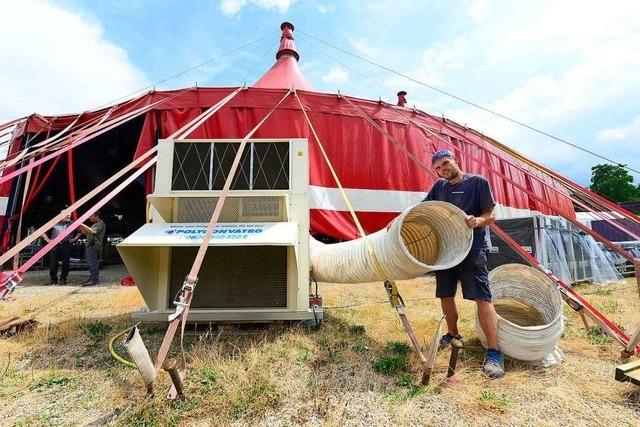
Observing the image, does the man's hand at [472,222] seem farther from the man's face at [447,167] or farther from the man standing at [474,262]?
the man's face at [447,167]

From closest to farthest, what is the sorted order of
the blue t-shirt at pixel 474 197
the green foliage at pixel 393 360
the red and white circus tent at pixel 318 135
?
1. the green foliage at pixel 393 360
2. the blue t-shirt at pixel 474 197
3. the red and white circus tent at pixel 318 135

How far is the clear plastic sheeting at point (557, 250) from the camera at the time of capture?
5.82 metres

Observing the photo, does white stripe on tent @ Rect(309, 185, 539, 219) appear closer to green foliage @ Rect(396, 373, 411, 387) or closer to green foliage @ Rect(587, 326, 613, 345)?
green foliage @ Rect(587, 326, 613, 345)

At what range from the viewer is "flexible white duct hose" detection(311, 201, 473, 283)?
2.44 metres

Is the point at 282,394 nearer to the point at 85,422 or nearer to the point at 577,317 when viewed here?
the point at 85,422

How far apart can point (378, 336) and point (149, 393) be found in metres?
1.99

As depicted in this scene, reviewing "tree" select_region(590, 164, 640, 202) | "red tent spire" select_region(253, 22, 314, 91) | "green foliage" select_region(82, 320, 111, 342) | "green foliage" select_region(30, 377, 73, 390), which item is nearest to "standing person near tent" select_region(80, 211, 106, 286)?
"green foliage" select_region(82, 320, 111, 342)

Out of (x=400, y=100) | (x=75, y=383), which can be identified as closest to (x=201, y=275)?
(x=75, y=383)

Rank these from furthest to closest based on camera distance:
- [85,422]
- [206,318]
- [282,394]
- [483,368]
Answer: [206,318]
[483,368]
[282,394]
[85,422]

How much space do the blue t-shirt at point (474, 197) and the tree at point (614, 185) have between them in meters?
41.7

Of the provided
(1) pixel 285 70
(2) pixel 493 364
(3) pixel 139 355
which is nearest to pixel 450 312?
(2) pixel 493 364

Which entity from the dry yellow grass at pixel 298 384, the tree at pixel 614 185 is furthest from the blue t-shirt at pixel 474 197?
the tree at pixel 614 185

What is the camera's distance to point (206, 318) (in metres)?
3.15

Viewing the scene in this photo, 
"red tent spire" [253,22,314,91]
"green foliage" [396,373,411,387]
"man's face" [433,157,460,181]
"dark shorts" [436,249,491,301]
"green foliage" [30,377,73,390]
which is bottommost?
"green foliage" [30,377,73,390]
